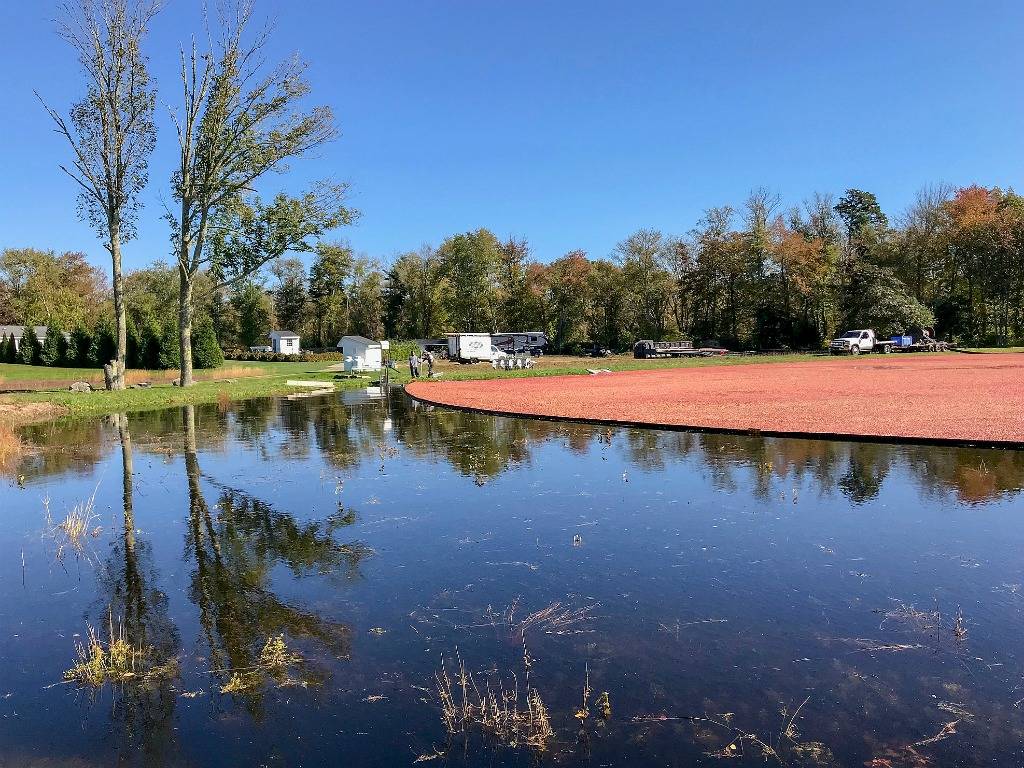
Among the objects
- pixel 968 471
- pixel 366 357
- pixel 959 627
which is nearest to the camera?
pixel 959 627

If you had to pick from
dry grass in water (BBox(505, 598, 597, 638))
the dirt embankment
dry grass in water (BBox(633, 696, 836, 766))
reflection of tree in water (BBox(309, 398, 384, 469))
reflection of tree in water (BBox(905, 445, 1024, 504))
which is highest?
the dirt embankment

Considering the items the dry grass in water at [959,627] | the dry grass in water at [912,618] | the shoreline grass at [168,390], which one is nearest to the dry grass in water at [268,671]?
the dry grass in water at [912,618]

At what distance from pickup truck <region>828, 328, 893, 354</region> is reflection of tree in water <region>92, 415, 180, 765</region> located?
56.6m

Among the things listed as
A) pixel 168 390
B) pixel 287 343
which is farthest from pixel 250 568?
pixel 287 343

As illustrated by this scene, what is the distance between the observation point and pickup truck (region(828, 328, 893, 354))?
5503cm

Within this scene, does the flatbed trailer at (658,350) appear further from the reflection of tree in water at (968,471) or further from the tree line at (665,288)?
the reflection of tree in water at (968,471)

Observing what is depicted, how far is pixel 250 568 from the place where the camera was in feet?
22.8

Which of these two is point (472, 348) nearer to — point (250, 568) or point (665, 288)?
point (665, 288)

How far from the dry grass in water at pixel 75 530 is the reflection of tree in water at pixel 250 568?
1.12 meters

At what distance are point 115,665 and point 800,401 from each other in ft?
64.3

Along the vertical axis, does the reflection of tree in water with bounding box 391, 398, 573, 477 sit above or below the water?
above

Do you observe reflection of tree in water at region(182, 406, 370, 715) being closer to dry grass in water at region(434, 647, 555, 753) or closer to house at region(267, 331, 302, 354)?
dry grass in water at region(434, 647, 555, 753)

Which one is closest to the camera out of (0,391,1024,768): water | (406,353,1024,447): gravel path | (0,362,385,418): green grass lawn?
(0,391,1024,768): water

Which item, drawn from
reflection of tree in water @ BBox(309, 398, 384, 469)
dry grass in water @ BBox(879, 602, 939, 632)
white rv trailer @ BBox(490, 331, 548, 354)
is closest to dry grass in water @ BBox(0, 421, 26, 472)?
reflection of tree in water @ BBox(309, 398, 384, 469)
